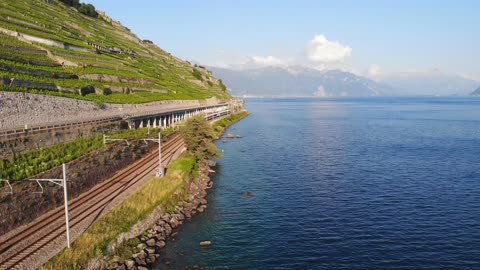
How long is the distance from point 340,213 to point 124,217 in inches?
1098

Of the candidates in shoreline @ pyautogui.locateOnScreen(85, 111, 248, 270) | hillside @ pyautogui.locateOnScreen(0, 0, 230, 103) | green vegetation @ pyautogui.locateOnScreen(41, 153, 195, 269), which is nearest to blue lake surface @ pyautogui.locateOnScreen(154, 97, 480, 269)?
shoreline @ pyautogui.locateOnScreen(85, 111, 248, 270)

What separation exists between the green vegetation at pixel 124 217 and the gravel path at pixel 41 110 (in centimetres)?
2106

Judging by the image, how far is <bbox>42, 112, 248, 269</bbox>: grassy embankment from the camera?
32.1 metres

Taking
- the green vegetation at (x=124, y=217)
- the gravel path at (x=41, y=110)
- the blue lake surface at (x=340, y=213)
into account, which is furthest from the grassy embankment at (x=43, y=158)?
the blue lake surface at (x=340, y=213)

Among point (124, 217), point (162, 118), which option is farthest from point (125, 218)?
point (162, 118)

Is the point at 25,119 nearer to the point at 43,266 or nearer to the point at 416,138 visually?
the point at 43,266

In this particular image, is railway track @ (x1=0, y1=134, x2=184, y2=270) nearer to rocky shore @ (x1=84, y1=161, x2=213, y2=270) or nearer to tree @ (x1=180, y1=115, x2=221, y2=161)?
rocky shore @ (x1=84, y1=161, x2=213, y2=270)

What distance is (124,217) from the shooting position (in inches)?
1629

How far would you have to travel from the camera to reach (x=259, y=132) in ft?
467

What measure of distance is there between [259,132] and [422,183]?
3174 inches

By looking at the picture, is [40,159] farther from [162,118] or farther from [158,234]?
[162,118]

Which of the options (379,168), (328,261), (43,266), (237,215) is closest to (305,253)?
(328,261)

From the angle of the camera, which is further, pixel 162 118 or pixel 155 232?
pixel 162 118

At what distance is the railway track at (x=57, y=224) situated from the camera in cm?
3067
